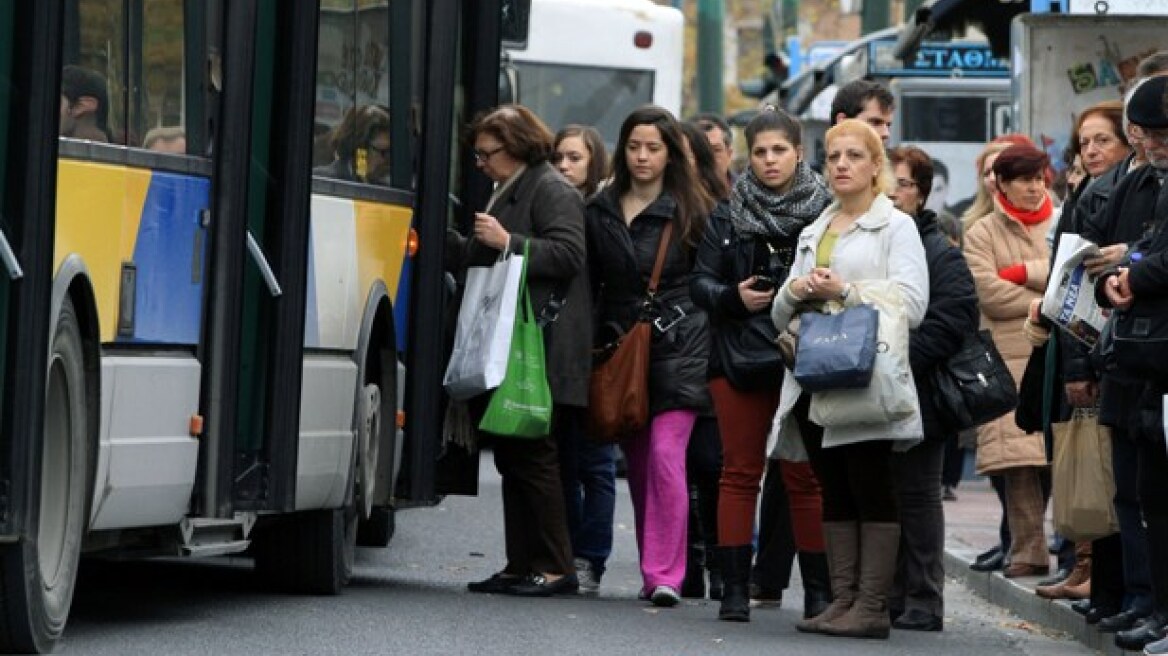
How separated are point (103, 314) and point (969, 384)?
3.31m

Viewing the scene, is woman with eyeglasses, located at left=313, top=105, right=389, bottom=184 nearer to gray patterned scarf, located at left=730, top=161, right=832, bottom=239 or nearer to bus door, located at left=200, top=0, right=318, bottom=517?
bus door, located at left=200, top=0, right=318, bottom=517

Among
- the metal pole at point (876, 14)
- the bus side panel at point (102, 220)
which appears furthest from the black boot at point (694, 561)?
the metal pole at point (876, 14)

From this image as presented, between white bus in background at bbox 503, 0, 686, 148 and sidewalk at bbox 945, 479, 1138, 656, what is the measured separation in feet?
19.5

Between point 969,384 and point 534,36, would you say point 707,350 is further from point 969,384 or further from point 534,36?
point 534,36

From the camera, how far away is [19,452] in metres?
7.85

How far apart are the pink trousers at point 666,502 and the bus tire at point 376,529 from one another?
60.8 inches

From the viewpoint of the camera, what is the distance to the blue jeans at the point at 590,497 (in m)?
12.1

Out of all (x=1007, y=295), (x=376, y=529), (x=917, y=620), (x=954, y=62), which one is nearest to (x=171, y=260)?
(x=917, y=620)

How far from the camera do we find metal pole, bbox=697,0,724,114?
4178 cm

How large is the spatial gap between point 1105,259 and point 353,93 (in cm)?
282

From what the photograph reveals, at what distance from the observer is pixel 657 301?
1162 cm

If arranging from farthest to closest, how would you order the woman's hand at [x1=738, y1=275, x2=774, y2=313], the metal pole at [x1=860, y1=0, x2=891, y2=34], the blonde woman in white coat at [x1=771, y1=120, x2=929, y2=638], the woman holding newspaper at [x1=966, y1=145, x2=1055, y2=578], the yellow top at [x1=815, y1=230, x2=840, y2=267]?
the metal pole at [x1=860, y1=0, x2=891, y2=34], the woman holding newspaper at [x1=966, y1=145, x2=1055, y2=578], the woman's hand at [x1=738, y1=275, x2=774, y2=313], the yellow top at [x1=815, y1=230, x2=840, y2=267], the blonde woman in white coat at [x1=771, y1=120, x2=929, y2=638]

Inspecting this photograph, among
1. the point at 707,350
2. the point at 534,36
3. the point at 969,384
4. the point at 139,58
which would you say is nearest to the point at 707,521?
the point at 707,350

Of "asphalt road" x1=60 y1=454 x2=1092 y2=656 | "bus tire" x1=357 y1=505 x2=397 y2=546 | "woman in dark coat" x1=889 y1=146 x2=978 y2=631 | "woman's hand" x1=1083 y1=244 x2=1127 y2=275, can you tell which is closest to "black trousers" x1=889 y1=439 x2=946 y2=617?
"woman in dark coat" x1=889 y1=146 x2=978 y2=631
